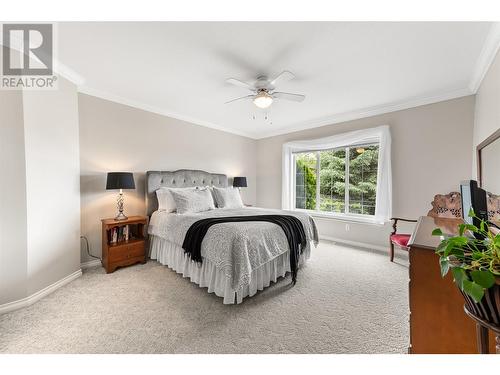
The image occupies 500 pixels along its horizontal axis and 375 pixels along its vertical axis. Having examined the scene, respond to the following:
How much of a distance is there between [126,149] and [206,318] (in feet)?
9.00

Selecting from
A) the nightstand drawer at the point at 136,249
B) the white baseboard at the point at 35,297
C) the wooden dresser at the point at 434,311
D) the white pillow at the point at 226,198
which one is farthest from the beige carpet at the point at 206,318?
the white pillow at the point at 226,198

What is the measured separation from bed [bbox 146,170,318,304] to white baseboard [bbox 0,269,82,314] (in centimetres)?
99

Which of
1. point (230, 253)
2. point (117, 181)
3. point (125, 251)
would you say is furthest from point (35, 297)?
point (230, 253)

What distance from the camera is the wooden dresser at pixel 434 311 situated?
42.4 inches

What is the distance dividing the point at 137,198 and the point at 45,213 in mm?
1195

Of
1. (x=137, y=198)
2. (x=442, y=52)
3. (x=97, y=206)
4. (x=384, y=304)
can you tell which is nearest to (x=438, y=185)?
(x=442, y=52)

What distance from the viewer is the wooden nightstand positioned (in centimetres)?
266

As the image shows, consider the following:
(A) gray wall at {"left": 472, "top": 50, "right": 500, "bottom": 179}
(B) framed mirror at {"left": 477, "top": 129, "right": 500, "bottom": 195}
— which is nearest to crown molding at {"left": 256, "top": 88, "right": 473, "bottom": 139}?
(A) gray wall at {"left": 472, "top": 50, "right": 500, "bottom": 179}

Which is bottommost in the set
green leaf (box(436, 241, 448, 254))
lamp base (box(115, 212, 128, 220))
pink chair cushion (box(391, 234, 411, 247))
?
pink chair cushion (box(391, 234, 411, 247))

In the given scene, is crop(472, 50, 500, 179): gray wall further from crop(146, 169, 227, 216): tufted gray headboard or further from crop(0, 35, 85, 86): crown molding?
crop(0, 35, 85, 86): crown molding

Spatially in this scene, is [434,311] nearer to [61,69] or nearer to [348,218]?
[348,218]

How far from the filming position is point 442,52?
1.98 meters

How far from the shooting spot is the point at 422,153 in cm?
314
